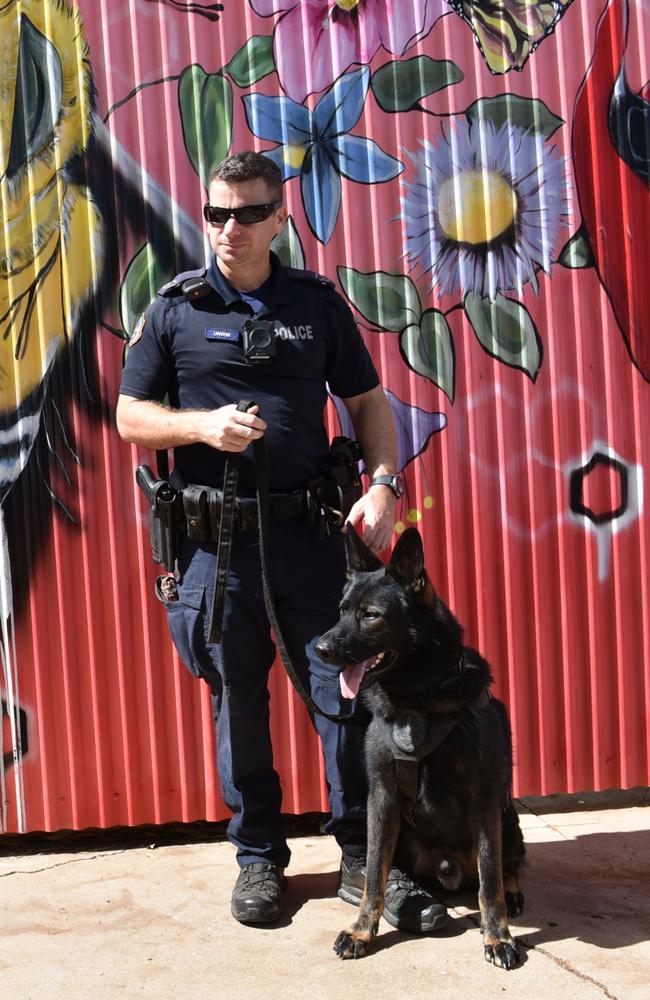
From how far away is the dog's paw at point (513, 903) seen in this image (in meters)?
3.06

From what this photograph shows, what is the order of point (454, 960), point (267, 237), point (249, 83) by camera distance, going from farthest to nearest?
point (249, 83) → point (267, 237) → point (454, 960)

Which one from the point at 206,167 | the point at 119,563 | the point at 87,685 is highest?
the point at 206,167

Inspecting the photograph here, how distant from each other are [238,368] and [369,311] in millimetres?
931

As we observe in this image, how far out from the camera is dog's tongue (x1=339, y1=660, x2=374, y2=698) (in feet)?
9.12

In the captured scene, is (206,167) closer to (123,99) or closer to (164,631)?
(123,99)

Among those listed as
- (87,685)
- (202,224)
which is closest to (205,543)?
(87,685)

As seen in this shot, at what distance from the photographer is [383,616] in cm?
277

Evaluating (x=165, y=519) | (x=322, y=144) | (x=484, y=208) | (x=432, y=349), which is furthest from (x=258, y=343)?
(x=484, y=208)

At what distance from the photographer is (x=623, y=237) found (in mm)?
3861

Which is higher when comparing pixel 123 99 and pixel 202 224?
pixel 123 99

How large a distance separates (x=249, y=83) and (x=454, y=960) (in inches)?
120

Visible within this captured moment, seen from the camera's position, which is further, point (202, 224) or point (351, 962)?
point (202, 224)

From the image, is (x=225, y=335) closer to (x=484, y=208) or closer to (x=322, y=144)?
(x=322, y=144)

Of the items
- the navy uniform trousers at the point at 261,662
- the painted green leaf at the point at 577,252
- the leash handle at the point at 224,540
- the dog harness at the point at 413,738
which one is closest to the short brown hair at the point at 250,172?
the leash handle at the point at 224,540
